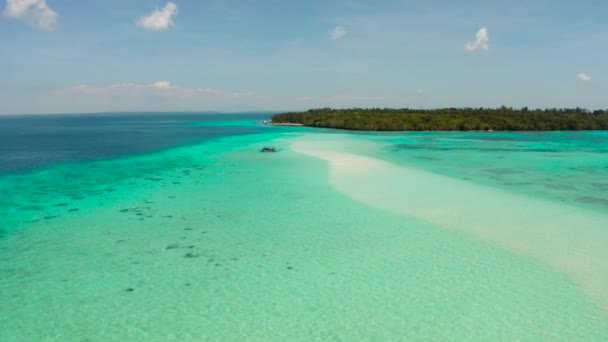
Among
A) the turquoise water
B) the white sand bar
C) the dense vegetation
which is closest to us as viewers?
the turquoise water

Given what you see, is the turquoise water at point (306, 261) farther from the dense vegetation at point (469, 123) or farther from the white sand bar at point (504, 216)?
the dense vegetation at point (469, 123)

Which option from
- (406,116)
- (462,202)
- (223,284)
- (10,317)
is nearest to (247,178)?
(462,202)

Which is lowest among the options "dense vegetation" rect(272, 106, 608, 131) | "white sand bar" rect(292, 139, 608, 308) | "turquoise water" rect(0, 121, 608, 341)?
"turquoise water" rect(0, 121, 608, 341)

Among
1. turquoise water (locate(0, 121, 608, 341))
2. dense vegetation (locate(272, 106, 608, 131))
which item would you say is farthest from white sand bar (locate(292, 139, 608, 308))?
dense vegetation (locate(272, 106, 608, 131))

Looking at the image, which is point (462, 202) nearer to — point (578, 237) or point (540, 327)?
point (578, 237)

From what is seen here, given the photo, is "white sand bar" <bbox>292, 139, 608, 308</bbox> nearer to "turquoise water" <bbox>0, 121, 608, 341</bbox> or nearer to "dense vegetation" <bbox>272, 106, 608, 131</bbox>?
"turquoise water" <bbox>0, 121, 608, 341</bbox>

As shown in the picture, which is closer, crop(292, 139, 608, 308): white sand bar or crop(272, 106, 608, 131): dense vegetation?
crop(292, 139, 608, 308): white sand bar

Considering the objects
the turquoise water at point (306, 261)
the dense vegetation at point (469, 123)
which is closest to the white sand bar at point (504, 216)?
the turquoise water at point (306, 261)

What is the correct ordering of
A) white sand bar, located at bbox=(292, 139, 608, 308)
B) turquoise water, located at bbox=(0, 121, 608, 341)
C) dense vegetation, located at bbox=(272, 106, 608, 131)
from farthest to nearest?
dense vegetation, located at bbox=(272, 106, 608, 131), white sand bar, located at bbox=(292, 139, 608, 308), turquoise water, located at bbox=(0, 121, 608, 341)
